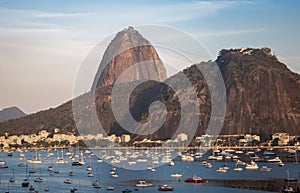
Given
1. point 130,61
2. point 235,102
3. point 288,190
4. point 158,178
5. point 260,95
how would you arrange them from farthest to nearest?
point 130,61 < point 260,95 < point 235,102 < point 158,178 < point 288,190

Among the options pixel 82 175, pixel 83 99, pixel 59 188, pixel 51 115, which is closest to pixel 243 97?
pixel 83 99

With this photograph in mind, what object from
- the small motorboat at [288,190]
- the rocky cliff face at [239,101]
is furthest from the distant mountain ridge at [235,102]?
the small motorboat at [288,190]

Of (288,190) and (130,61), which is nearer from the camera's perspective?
(288,190)

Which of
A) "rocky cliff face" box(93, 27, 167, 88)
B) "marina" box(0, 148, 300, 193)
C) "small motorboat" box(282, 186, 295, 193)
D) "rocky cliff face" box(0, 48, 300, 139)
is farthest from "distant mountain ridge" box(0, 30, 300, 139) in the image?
"small motorboat" box(282, 186, 295, 193)

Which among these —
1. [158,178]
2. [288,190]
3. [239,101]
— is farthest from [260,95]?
[288,190]

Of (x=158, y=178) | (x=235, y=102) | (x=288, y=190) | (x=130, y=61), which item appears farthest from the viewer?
(x=130, y=61)

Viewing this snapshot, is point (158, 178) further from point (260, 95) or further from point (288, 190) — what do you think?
point (260, 95)

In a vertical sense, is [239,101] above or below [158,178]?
above

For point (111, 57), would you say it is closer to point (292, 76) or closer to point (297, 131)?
point (292, 76)

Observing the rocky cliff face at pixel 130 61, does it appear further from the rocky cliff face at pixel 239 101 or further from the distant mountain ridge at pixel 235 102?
the rocky cliff face at pixel 239 101
